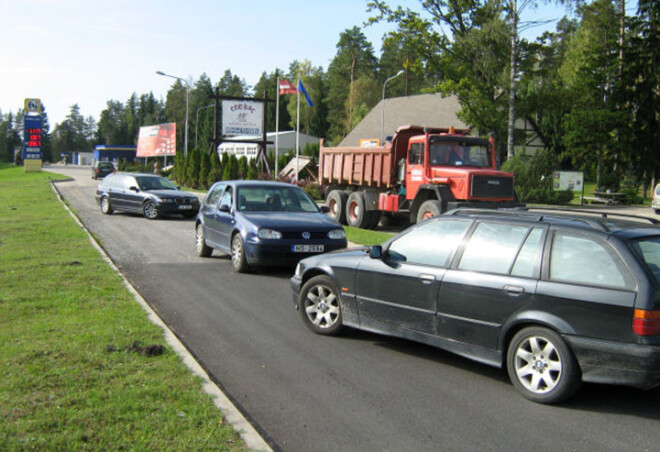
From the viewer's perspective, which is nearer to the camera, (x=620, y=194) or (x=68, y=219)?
(x=68, y=219)

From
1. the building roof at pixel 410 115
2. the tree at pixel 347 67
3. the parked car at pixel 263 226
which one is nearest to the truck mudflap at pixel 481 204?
the parked car at pixel 263 226

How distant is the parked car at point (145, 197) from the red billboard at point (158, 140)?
35.7m

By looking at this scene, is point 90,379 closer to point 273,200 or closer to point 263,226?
point 263,226

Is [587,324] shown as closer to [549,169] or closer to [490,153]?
[490,153]

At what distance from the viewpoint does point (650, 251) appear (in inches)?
195

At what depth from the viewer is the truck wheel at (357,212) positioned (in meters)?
19.2

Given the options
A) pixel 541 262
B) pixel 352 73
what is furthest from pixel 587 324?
pixel 352 73

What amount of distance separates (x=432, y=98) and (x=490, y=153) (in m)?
38.4

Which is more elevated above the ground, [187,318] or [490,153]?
[490,153]

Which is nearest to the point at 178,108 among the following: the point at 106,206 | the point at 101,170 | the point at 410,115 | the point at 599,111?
the point at 101,170

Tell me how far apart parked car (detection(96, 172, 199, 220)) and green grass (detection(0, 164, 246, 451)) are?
38.3 ft

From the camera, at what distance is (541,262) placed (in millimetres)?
5230

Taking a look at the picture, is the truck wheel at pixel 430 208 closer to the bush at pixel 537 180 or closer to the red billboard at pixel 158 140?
the bush at pixel 537 180

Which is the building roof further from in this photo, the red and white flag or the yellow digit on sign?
the yellow digit on sign
